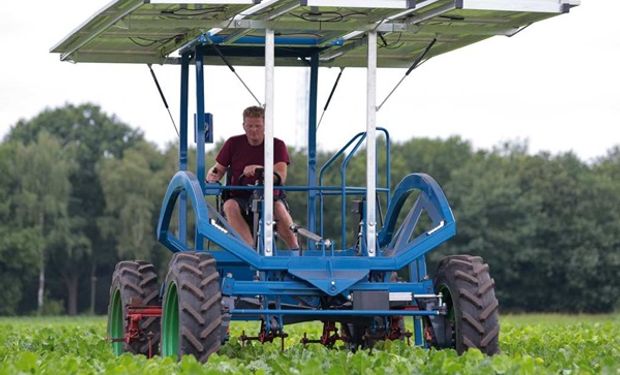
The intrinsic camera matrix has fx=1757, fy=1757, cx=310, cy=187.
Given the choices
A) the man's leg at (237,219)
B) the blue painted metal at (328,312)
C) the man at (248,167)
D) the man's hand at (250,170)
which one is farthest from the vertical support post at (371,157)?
the man's leg at (237,219)

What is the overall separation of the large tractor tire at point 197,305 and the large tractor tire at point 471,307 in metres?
2.20

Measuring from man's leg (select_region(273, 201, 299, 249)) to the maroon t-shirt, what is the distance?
0.39 meters

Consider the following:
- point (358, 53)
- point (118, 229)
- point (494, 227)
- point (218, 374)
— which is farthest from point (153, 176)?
point (218, 374)

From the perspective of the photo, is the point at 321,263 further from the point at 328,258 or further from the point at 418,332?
the point at 418,332

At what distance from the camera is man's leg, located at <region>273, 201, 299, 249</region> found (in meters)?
17.2

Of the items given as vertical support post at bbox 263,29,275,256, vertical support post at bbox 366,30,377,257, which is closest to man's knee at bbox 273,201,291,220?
vertical support post at bbox 366,30,377,257

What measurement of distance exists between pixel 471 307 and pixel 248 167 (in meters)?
3.02

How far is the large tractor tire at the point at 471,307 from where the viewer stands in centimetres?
1545

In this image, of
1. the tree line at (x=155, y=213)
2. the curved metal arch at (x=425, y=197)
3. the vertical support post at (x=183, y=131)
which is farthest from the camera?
the tree line at (x=155, y=213)

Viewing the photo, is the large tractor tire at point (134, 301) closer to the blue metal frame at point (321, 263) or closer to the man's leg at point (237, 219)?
the blue metal frame at point (321, 263)

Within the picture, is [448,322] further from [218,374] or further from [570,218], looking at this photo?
[570,218]

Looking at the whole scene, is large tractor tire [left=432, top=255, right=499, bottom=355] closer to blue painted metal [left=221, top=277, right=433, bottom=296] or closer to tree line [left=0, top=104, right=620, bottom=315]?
blue painted metal [left=221, top=277, right=433, bottom=296]

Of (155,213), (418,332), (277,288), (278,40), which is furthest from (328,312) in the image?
(155,213)

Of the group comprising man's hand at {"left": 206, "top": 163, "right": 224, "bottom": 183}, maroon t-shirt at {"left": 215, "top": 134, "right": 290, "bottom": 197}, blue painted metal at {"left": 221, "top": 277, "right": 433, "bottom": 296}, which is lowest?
blue painted metal at {"left": 221, "top": 277, "right": 433, "bottom": 296}
